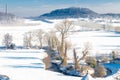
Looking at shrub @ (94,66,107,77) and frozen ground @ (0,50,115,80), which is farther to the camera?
shrub @ (94,66,107,77)

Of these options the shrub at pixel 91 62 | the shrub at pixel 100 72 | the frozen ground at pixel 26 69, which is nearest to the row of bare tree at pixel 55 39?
the shrub at pixel 91 62

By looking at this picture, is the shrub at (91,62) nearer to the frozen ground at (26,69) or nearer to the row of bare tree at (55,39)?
the row of bare tree at (55,39)

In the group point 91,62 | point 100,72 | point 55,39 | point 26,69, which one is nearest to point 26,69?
A: point 26,69

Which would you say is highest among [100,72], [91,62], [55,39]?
[55,39]

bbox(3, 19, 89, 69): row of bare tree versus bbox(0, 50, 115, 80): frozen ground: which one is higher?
bbox(3, 19, 89, 69): row of bare tree

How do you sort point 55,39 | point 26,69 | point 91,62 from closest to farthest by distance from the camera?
point 26,69 < point 91,62 < point 55,39

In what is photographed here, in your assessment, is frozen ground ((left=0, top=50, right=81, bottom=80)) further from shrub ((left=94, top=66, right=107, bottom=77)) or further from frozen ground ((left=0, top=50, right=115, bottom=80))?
shrub ((left=94, top=66, right=107, bottom=77))

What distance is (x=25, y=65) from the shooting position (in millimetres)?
13672

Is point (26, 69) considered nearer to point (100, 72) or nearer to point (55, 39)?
point (100, 72)

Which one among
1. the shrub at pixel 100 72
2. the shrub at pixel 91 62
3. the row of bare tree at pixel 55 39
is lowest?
the shrub at pixel 100 72

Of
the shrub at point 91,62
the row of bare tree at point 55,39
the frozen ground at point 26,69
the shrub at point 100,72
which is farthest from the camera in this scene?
the row of bare tree at point 55,39

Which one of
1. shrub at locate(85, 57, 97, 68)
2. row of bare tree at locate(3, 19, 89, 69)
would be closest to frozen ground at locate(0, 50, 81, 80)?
row of bare tree at locate(3, 19, 89, 69)

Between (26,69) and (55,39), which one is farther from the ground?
(55,39)

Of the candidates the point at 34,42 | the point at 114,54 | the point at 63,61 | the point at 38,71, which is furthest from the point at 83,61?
the point at 34,42
